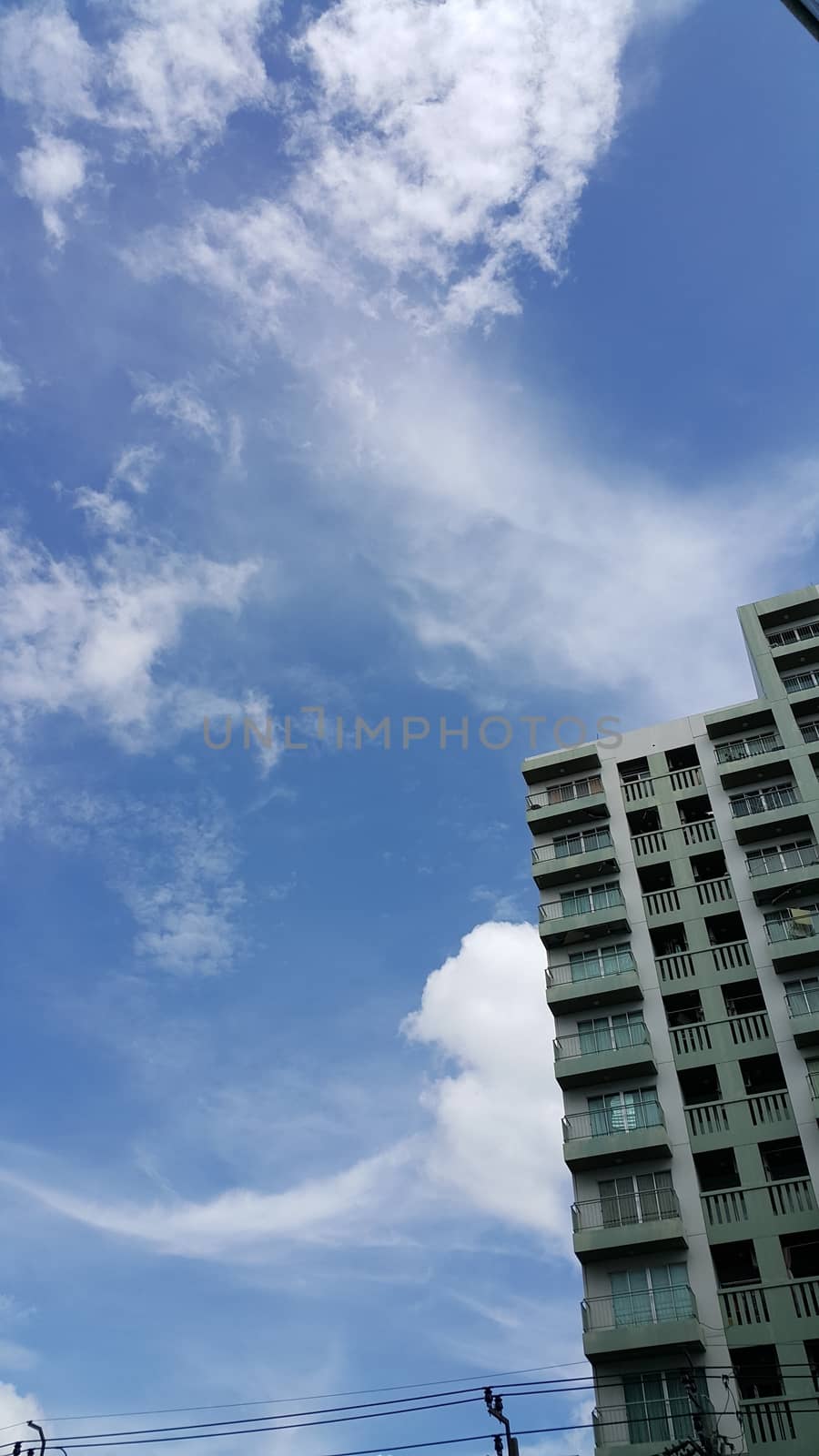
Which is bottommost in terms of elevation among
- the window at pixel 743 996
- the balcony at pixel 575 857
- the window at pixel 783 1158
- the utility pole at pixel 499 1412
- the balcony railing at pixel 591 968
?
the utility pole at pixel 499 1412

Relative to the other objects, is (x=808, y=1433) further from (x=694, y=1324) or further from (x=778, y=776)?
(x=778, y=776)

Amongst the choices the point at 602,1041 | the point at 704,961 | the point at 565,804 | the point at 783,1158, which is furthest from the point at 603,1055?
the point at 565,804

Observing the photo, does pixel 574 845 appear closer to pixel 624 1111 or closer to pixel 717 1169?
pixel 624 1111

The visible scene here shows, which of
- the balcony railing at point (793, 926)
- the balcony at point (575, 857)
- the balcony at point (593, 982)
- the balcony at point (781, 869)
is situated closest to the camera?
the balcony railing at point (793, 926)

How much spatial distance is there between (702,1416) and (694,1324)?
2460mm

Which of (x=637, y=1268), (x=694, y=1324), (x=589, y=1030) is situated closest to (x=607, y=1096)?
(x=589, y=1030)

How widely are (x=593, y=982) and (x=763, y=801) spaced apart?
33.7 ft

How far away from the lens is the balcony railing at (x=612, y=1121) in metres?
37.8

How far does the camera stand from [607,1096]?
39.3 metres

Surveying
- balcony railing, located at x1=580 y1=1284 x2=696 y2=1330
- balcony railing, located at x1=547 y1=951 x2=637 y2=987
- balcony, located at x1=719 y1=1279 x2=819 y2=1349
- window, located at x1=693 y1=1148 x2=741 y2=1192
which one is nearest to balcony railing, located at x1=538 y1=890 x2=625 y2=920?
balcony railing, located at x1=547 y1=951 x2=637 y2=987

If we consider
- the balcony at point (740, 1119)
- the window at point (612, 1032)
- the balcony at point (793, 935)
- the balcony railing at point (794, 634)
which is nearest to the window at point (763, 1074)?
the balcony at point (740, 1119)

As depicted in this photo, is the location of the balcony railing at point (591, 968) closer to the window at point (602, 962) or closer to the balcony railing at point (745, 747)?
the window at point (602, 962)

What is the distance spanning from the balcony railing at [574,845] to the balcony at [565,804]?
0.86 m

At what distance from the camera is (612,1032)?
40562mm
